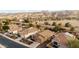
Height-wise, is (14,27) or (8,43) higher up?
(14,27)

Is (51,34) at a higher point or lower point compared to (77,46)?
higher

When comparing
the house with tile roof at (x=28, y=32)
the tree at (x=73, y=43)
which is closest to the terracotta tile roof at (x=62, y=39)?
the tree at (x=73, y=43)

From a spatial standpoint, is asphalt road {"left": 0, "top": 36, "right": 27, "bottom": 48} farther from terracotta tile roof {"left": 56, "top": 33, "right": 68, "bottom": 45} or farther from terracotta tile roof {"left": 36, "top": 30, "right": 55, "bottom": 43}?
terracotta tile roof {"left": 56, "top": 33, "right": 68, "bottom": 45}

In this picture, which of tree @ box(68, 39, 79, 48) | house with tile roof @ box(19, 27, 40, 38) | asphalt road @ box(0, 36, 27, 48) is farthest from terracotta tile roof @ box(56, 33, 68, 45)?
asphalt road @ box(0, 36, 27, 48)

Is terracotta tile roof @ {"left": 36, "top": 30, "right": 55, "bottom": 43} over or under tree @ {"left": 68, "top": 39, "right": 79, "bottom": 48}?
over

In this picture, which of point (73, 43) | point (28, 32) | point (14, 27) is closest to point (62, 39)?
point (73, 43)

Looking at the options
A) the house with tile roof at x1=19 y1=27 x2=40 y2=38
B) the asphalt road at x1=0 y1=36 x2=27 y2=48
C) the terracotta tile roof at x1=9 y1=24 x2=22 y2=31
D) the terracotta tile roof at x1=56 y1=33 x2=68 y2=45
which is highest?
the terracotta tile roof at x1=9 y1=24 x2=22 y2=31

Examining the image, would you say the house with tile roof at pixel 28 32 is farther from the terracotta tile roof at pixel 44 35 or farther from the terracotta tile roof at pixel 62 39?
the terracotta tile roof at pixel 62 39

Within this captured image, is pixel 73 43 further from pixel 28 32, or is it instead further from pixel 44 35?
pixel 28 32

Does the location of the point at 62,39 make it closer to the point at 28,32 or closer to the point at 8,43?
the point at 28,32
